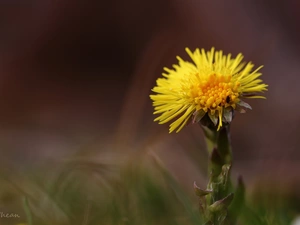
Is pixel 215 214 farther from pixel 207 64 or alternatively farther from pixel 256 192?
pixel 256 192

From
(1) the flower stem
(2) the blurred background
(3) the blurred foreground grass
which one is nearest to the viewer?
(1) the flower stem

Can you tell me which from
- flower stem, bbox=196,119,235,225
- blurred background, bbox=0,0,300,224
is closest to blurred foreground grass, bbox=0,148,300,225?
flower stem, bbox=196,119,235,225

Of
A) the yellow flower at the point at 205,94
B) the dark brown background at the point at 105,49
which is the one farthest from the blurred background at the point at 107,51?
the yellow flower at the point at 205,94

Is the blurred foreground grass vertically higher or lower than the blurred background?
lower

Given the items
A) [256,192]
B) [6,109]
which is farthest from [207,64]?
[6,109]

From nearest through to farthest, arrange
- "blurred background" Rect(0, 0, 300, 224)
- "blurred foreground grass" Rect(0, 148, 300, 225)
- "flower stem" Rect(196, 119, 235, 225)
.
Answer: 1. "flower stem" Rect(196, 119, 235, 225)
2. "blurred foreground grass" Rect(0, 148, 300, 225)
3. "blurred background" Rect(0, 0, 300, 224)

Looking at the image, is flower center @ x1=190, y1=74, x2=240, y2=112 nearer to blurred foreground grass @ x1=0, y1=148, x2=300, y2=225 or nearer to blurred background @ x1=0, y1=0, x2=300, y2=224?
blurred foreground grass @ x1=0, y1=148, x2=300, y2=225

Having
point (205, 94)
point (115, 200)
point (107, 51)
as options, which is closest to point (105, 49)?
point (107, 51)

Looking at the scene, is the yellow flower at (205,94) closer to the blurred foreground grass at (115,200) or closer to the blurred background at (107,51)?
the blurred foreground grass at (115,200)
